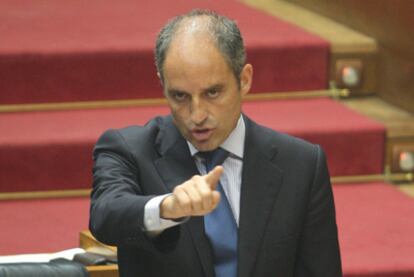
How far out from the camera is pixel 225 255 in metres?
1.06

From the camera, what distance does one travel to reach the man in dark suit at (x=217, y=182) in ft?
3.19

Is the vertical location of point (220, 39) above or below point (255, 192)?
above

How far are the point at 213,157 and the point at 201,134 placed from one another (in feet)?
0.25

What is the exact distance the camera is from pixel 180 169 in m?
1.06

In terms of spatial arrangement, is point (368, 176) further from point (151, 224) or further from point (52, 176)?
point (151, 224)

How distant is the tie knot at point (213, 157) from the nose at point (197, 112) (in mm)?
90

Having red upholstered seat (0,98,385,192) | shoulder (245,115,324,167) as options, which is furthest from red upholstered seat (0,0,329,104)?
shoulder (245,115,324,167)

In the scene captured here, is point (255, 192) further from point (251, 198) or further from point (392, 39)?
point (392, 39)

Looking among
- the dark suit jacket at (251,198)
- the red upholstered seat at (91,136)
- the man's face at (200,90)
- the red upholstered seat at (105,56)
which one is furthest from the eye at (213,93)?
the red upholstered seat at (105,56)

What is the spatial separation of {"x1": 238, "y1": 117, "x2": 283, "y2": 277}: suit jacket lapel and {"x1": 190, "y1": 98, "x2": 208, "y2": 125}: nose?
0.40ft

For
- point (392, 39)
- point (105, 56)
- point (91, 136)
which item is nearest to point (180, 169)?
point (91, 136)

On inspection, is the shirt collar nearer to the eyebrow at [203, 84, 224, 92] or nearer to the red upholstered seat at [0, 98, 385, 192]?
the eyebrow at [203, 84, 224, 92]

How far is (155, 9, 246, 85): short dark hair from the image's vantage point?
0.98 metres

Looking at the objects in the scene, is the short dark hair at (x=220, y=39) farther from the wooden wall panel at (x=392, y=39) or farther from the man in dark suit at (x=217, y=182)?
the wooden wall panel at (x=392, y=39)
